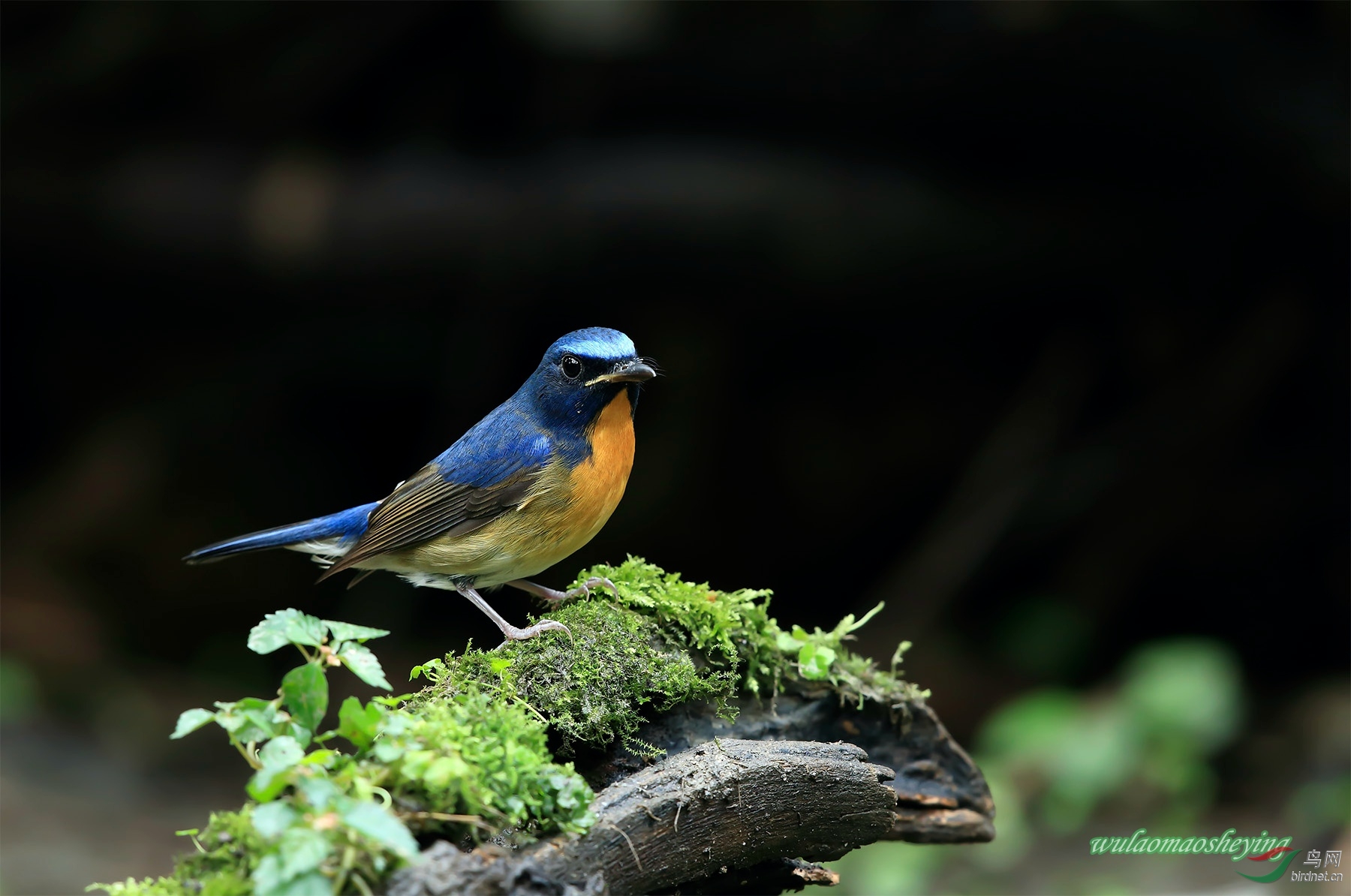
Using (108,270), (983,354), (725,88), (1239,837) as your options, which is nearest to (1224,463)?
(983,354)

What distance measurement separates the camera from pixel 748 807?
10.4 ft

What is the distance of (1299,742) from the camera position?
8.14m

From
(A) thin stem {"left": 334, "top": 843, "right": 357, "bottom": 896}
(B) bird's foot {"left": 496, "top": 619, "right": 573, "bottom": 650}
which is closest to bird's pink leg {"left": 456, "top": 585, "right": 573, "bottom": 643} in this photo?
(B) bird's foot {"left": 496, "top": 619, "right": 573, "bottom": 650}

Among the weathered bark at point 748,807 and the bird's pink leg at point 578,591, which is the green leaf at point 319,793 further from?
the bird's pink leg at point 578,591

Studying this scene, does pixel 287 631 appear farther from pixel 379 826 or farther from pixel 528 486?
pixel 528 486

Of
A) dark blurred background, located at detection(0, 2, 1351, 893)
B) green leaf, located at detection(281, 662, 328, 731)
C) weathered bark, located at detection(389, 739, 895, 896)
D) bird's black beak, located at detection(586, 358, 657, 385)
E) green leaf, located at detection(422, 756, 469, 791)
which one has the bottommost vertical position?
weathered bark, located at detection(389, 739, 895, 896)

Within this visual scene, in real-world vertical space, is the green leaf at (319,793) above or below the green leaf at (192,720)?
below

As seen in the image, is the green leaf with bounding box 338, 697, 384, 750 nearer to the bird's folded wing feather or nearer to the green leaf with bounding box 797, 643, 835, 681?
the green leaf with bounding box 797, 643, 835, 681

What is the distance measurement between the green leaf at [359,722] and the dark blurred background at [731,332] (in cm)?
469

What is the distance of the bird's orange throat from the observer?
14.8ft

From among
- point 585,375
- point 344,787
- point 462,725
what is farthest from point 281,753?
point 585,375

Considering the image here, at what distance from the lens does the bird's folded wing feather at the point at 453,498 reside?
15.0ft

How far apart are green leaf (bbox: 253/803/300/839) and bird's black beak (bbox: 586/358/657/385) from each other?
2.30m

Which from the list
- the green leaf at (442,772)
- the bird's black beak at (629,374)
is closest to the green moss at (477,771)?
the green leaf at (442,772)
